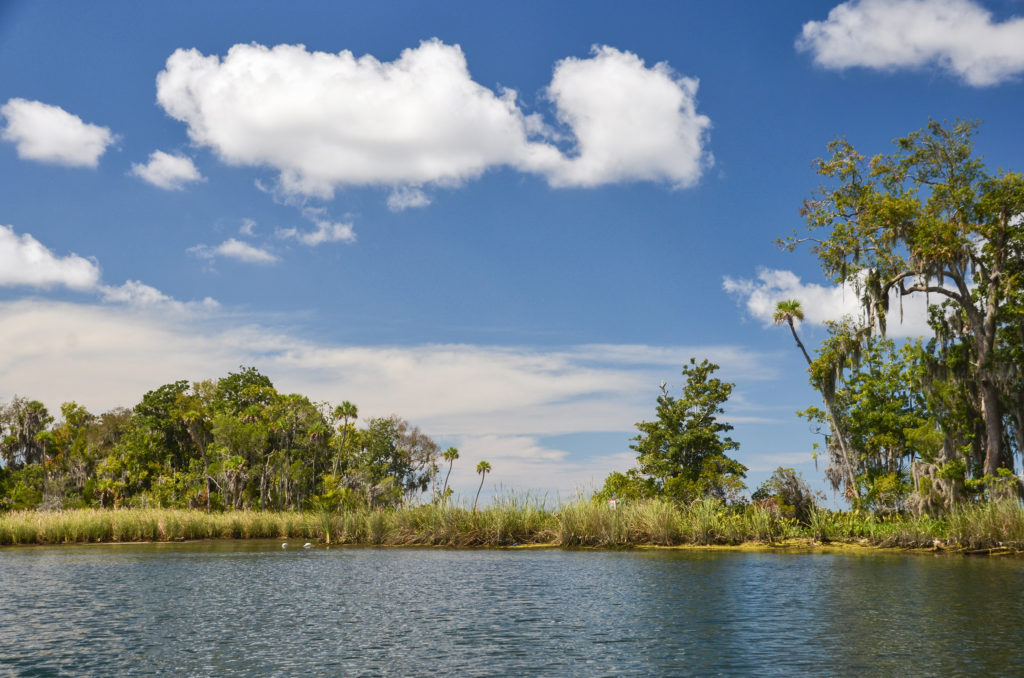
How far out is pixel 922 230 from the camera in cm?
3716

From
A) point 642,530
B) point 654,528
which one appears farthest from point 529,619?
point 642,530

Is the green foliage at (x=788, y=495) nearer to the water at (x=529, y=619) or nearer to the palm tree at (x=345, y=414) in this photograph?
the water at (x=529, y=619)

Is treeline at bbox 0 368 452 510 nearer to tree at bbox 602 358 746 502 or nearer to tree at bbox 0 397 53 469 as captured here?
tree at bbox 0 397 53 469

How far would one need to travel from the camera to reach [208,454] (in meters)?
79.4

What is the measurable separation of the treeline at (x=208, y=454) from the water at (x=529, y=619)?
4655 centimetres

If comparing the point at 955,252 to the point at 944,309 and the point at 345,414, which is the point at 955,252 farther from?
the point at 345,414

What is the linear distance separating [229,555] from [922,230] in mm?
37230

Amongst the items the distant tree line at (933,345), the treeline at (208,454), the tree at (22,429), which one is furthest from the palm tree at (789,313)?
the tree at (22,429)

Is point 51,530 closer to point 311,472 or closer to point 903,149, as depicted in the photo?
point 311,472

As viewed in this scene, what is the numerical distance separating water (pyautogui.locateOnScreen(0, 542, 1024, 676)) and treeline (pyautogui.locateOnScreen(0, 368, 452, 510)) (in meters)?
46.6

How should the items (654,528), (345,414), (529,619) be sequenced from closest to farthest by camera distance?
(529,619) < (654,528) < (345,414)

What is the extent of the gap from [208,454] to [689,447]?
2041 inches

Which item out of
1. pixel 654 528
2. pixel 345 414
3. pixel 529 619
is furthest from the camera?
pixel 345 414

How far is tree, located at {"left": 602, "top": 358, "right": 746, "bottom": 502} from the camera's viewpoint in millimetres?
48625
